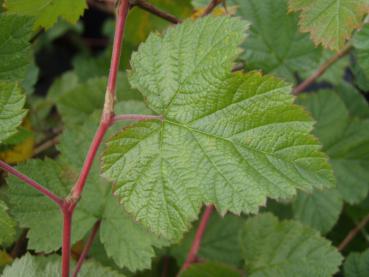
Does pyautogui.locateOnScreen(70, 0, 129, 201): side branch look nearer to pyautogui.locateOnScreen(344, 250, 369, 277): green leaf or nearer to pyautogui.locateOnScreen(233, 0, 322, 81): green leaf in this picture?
pyautogui.locateOnScreen(233, 0, 322, 81): green leaf

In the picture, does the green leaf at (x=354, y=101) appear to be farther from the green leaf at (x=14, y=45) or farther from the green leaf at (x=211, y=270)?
the green leaf at (x=14, y=45)

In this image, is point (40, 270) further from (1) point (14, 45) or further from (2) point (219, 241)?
(2) point (219, 241)

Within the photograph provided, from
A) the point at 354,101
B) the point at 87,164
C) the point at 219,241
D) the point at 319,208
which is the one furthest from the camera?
the point at 354,101

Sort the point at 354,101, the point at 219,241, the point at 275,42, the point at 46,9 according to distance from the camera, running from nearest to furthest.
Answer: the point at 46,9 → the point at 275,42 → the point at 219,241 → the point at 354,101

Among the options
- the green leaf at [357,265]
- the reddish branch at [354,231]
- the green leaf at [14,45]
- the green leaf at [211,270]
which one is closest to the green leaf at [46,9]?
the green leaf at [14,45]

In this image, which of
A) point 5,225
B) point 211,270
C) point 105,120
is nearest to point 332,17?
point 105,120

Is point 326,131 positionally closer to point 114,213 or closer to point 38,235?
point 114,213
